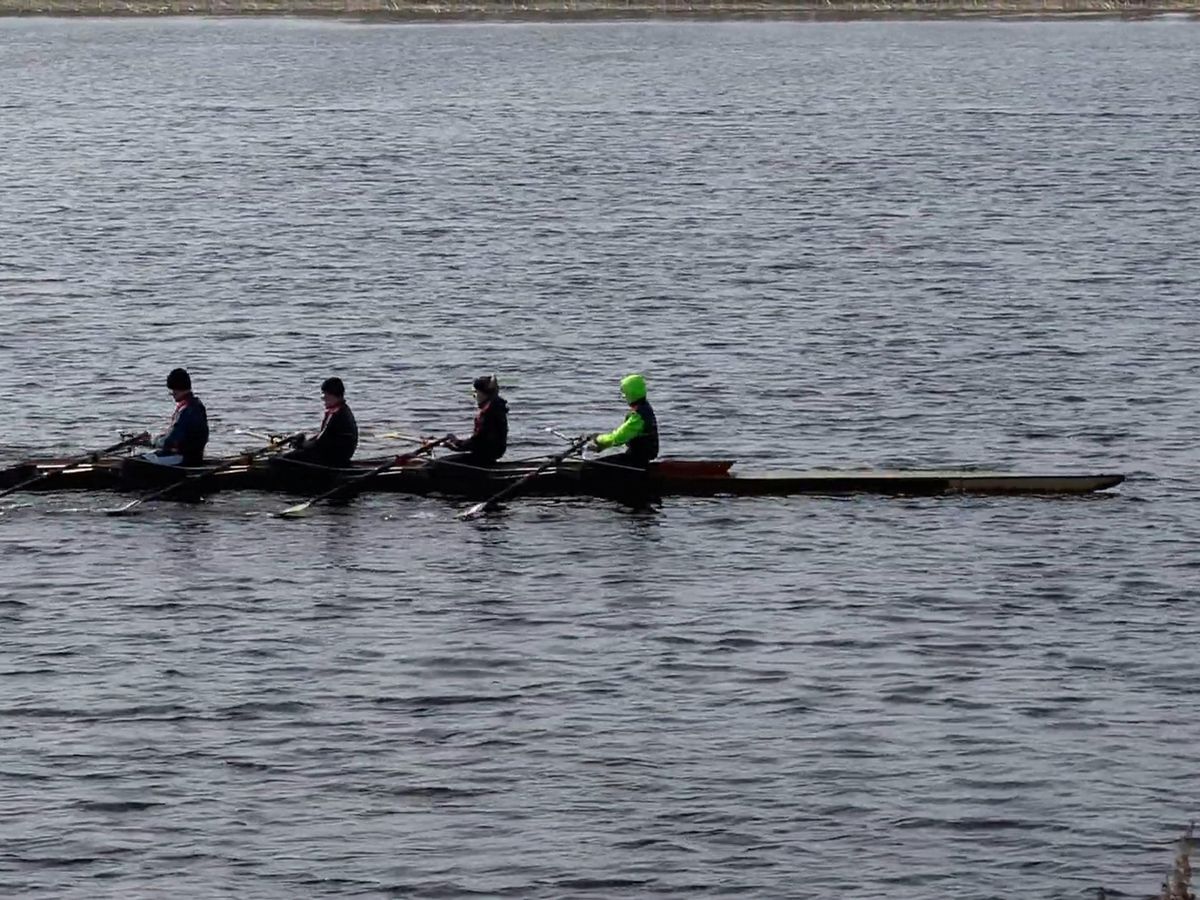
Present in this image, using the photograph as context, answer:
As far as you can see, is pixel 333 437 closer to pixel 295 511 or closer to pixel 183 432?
pixel 295 511

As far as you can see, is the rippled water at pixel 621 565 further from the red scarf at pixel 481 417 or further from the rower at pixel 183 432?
the red scarf at pixel 481 417

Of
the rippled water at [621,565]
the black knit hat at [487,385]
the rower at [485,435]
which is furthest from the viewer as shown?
the rower at [485,435]

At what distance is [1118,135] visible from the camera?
108 meters

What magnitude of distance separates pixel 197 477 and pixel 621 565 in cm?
750

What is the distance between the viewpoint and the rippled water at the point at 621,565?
25.9 m

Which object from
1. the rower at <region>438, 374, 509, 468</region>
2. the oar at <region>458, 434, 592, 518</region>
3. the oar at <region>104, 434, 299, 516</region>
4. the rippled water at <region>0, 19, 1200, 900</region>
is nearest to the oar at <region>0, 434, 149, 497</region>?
the rippled water at <region>0, 19, 1200, 900</region>

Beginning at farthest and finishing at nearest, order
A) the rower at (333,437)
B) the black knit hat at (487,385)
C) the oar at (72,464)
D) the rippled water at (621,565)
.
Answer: the oar at (72,464), the rower at (333,437), the black knit hat at (487,385), the rippled water at (621,565)

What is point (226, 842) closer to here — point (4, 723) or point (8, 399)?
point (4, 723)

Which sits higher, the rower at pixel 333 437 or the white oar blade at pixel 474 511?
the rower at pixel 333 437

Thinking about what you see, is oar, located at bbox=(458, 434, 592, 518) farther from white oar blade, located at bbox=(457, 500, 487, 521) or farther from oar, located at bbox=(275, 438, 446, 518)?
oar, located at bbox=(275, 438, 446, 518)

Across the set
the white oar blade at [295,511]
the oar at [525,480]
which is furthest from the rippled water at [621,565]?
the oar at [525,480]

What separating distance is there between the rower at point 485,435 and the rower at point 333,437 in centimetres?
156

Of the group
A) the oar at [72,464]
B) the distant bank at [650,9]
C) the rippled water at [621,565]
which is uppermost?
the distant bank at [650,9]

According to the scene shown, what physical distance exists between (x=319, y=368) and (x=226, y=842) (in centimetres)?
2843
